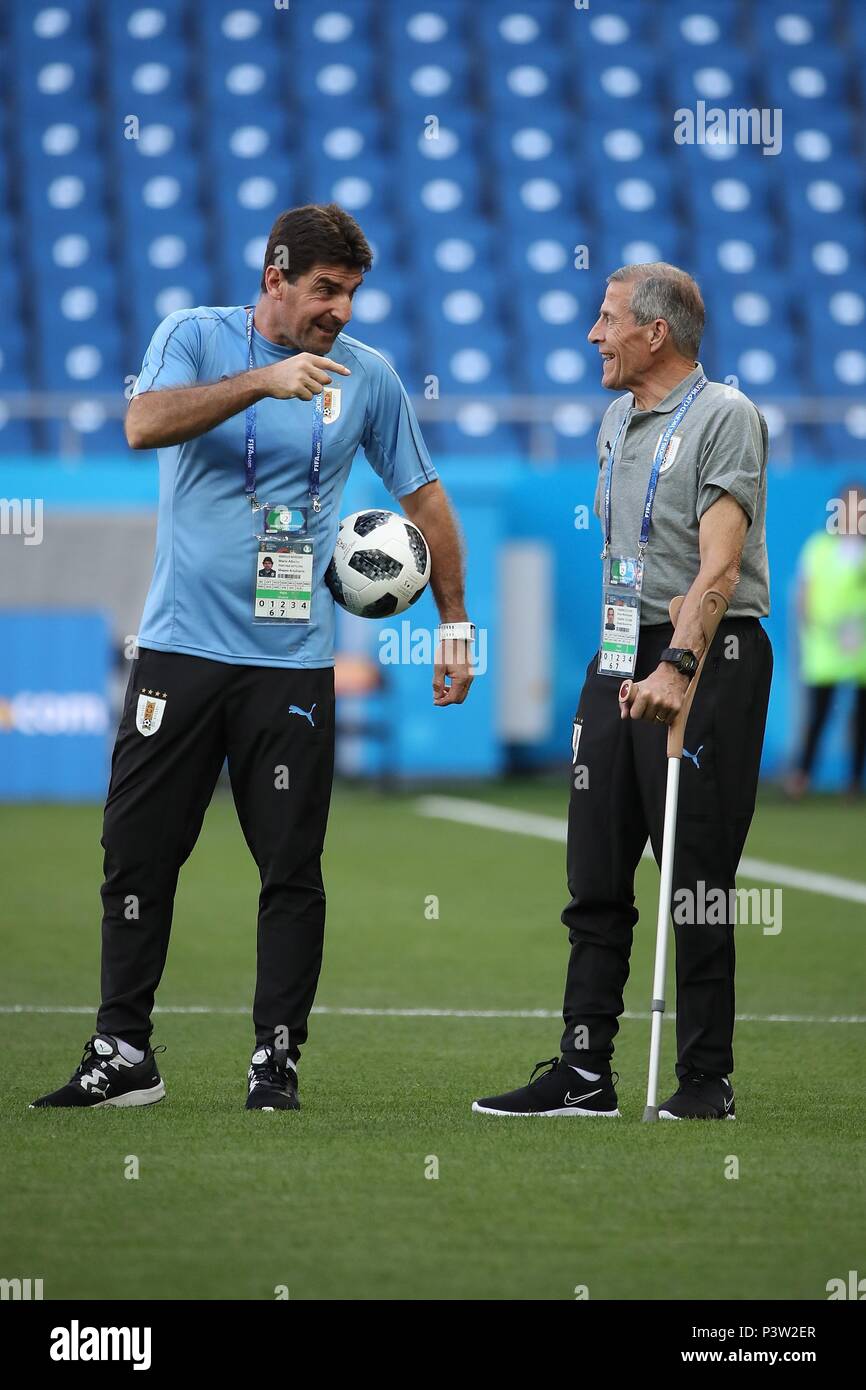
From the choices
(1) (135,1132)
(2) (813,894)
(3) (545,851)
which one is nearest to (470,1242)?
(1) (135,1132)

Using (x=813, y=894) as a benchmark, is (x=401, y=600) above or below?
above

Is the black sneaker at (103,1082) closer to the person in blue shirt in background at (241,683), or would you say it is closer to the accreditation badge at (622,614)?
the person in blue shirt in background at (241,683)

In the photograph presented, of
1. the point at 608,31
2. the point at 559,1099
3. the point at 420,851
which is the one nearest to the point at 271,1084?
the point at 559,1099

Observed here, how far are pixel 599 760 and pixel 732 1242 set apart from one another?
5.04 feet

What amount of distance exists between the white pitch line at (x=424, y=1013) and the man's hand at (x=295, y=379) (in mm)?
2593

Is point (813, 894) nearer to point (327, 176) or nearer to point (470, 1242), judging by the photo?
point (470, 1242)

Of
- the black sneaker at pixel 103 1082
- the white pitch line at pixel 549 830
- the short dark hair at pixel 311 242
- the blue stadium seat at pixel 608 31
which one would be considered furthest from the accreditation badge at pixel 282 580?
the blue stadium seat at pixel 608 31

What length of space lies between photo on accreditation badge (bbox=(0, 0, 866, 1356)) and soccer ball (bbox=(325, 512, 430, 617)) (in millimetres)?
11

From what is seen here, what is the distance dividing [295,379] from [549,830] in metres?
8.21

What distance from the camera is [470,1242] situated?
12.1 ft

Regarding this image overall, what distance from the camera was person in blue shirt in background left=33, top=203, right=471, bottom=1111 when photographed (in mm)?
4926

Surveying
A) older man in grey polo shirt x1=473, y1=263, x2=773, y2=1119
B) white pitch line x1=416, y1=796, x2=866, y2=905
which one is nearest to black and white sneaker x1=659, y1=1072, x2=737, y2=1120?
older man in grey polo shirt x1=473, y1=263, x2=773, y2=1119

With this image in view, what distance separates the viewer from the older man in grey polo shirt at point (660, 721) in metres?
4.88

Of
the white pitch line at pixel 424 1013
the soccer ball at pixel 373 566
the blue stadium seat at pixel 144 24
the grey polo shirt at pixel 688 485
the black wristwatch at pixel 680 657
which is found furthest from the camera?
the blue stadium seat at pixel 144 24
